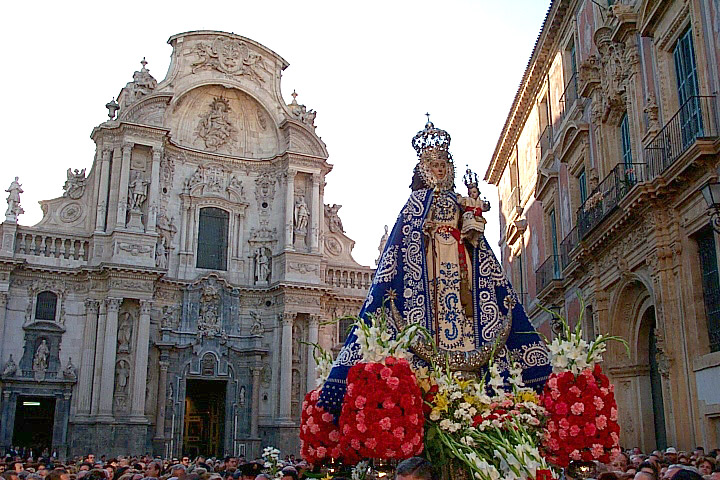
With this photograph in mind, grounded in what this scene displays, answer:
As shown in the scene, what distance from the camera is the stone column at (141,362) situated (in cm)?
2394

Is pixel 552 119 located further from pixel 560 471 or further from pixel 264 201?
pixel 560 471

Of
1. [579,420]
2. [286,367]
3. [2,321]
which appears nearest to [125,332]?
[2,321]

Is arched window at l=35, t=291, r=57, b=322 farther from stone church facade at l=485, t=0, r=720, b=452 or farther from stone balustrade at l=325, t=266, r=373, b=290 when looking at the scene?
stone church facade at l=485, t=0, r=720, b=452

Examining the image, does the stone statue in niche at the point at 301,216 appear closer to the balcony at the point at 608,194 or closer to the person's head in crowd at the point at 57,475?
the balcony at the point at 608,194

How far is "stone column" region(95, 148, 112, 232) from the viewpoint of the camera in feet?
83.1

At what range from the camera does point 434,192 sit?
7055mm

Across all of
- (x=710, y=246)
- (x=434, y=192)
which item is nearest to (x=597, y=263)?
(x=710, y=246)

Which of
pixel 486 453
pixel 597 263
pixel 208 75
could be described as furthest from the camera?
pixel 208 75

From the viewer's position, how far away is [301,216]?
28266 mm

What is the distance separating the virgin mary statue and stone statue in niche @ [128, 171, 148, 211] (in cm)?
2024

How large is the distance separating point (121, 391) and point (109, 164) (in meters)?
7.84

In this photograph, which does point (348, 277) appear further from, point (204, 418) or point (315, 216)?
point (204, 418)

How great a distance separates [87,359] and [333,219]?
1090 centimetres

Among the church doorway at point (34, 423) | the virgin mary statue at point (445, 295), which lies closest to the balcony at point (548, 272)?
the virgin mary statue at point (445, 295)
